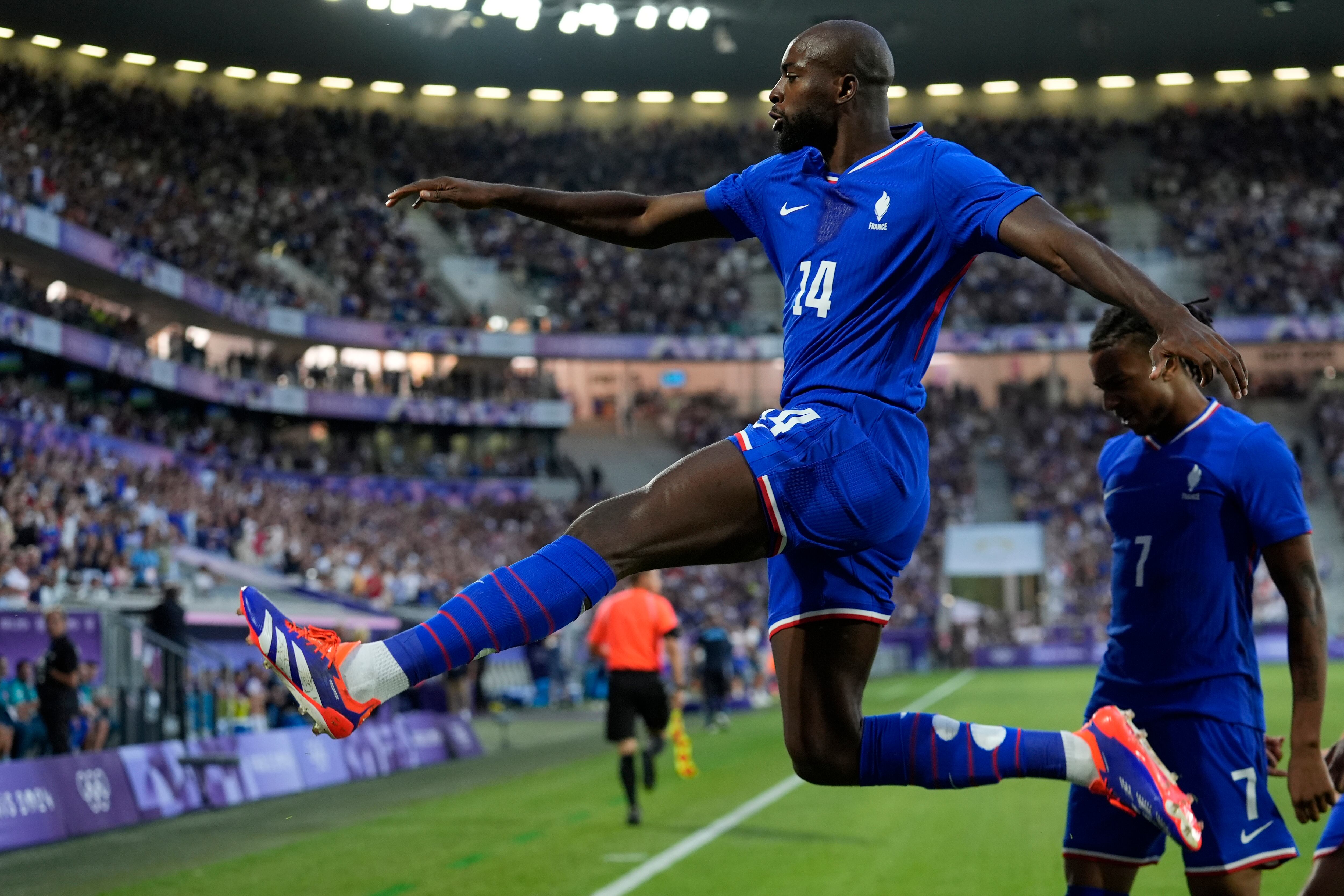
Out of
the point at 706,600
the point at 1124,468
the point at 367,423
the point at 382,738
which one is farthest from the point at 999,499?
the point at 1124,468

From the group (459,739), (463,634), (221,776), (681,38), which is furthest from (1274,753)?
(681,38)

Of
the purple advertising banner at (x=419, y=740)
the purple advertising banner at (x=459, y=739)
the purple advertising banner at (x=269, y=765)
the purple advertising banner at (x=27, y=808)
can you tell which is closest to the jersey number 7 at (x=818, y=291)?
the purple advertising banner at (x=27, y=808)

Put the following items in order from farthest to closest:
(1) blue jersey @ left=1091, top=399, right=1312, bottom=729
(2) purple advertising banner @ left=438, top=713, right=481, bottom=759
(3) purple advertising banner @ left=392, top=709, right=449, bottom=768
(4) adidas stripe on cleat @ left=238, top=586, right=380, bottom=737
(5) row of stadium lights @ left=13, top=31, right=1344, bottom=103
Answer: (5) row of stadium lights @ left=13, top=31, right=1344, bottom=103 < (2) purple advertising banner @ left=438, top=713, right=481, bottom=759 < (3) purple advertising banner @ left=392, top=709, right=449, bottom=768 < (1) blue jersey @ left=1091, top=399, right=1312, bottom=729 < (4) adidas stripe on cleat @ left=238, top=586, right=380, bottom=737

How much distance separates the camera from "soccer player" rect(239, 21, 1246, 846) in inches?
124

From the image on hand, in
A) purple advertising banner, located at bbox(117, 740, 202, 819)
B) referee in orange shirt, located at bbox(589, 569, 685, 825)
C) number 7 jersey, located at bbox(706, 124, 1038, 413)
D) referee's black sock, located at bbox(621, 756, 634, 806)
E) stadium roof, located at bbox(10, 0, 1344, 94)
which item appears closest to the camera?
number 7 jersey, located at bbox(706, 124, 1038, 413)

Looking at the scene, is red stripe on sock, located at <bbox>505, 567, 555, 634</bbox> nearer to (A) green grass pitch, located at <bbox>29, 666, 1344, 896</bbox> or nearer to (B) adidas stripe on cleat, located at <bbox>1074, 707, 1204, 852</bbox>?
(B) adidas stripe on cleat, located at <bbox>1074, 707, 1204, 852</bbox>

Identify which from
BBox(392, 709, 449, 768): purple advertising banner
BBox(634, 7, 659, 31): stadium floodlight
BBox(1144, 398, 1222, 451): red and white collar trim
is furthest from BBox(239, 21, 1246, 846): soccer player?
BBox(634, 7, 659, 31): stadium floodlight

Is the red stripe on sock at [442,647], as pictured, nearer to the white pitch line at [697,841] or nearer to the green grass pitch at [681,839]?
the white pitch line at [697,841]

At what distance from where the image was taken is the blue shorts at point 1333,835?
3.89 meters

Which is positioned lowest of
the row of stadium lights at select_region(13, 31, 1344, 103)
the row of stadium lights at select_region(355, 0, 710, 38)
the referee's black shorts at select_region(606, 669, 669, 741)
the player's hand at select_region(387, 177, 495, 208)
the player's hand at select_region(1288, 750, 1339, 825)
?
the referee's black shorts at select_region(606, 669, 669, 741)

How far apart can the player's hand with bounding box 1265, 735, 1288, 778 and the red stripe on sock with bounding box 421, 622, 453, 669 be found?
8.47 ft

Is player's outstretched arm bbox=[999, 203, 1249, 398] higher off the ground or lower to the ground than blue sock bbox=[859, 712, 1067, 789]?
higher

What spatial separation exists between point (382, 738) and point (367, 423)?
102 feet

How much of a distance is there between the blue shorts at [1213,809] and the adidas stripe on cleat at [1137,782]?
0.53ft
